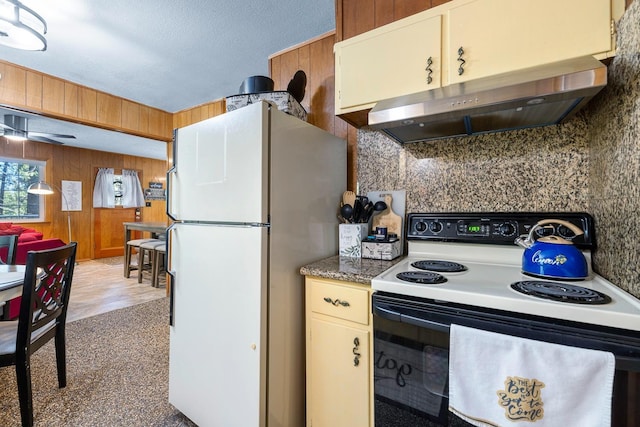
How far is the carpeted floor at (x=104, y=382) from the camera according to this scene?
1.55 meters

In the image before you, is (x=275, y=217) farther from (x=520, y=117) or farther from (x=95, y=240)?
(x=95, y=240)

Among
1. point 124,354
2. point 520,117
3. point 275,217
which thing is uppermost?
point 520,117

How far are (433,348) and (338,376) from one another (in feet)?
1.58

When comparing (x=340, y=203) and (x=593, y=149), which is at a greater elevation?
(x=593, y=149)

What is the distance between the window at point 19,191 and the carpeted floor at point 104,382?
460 cm

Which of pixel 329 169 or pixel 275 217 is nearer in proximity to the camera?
pixel 275 217

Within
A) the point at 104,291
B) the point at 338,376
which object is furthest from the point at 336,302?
the point at 104,291

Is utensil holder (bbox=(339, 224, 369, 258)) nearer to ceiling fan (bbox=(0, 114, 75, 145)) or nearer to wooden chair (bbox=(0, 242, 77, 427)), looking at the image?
wooden chair (bbox=(0, 242, 77, 427))

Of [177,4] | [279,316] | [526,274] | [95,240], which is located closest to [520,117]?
[526,274]

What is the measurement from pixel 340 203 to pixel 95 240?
7245 mm

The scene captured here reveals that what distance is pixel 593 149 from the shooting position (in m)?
1.19

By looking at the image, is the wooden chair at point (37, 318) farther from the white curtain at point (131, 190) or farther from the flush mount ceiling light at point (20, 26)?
the white curtain at point (131, 190)

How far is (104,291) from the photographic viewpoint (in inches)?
157

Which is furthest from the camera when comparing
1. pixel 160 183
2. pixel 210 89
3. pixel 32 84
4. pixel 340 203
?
pixel 160 183
